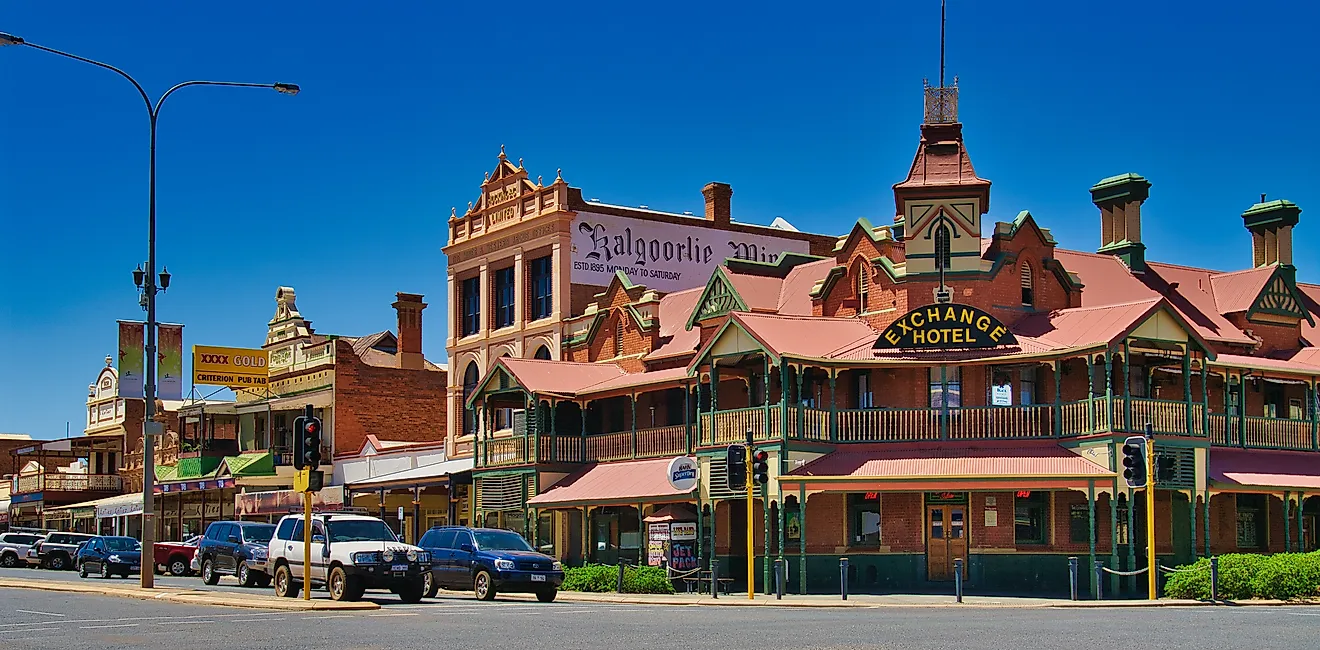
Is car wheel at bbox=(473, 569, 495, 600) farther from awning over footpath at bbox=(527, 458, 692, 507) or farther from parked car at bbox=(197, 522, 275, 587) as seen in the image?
awning over footpath at bbox=(527, 458, 692, 507)

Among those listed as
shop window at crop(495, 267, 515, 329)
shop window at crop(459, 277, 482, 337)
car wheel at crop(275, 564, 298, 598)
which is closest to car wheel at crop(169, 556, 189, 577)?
shop window at crop(459, 277, 482, 337)

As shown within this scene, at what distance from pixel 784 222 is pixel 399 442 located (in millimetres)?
15931

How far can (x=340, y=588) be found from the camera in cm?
2834

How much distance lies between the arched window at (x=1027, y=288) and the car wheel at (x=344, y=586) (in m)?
18.2

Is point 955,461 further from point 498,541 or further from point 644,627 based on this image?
point 644,627

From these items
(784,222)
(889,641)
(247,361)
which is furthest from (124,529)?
(889,641)

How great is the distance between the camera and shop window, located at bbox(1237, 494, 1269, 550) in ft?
128

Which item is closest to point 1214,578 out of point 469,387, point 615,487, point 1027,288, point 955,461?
point 955,461

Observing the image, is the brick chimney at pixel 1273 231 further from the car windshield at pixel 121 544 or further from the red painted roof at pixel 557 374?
the car windshield at pixel 121 544

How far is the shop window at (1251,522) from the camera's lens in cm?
3912

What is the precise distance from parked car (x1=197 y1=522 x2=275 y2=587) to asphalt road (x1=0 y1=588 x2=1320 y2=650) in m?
7.46

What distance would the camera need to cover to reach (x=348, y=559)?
28.2 metres

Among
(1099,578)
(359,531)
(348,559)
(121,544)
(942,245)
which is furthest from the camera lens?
(121,544)

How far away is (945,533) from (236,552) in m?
15.8
